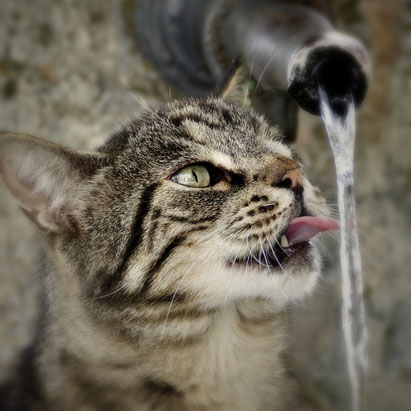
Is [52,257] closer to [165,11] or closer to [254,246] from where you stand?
[254,246]

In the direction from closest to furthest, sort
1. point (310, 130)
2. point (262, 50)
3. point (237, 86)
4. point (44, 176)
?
1. point (44, 176)
2. point (262, 50)
3. point (237, 86)
4. point (310, 130)

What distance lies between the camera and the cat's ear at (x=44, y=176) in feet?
4.21

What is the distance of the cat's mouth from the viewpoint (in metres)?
1.34

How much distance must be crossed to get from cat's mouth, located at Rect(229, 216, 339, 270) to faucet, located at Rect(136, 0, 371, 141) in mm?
262

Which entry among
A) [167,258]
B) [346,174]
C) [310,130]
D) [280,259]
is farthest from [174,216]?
[310,130]

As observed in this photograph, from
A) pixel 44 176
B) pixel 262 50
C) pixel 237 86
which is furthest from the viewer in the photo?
pixel 237 86

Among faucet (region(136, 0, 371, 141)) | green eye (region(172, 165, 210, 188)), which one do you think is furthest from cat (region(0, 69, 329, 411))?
faucet (region(136, 0, 371, 141))

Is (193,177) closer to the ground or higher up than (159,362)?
higher up

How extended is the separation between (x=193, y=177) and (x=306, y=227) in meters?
0.28

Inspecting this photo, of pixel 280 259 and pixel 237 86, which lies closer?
pixel 280 259

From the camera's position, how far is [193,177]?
4.63ft

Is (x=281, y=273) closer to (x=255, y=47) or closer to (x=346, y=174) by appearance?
(x=346, y=174)

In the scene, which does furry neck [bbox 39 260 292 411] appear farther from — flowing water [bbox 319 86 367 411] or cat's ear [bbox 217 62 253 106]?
cat's ear [bbox 217 62 253 106]

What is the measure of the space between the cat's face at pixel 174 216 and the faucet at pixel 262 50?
0.21 meters
